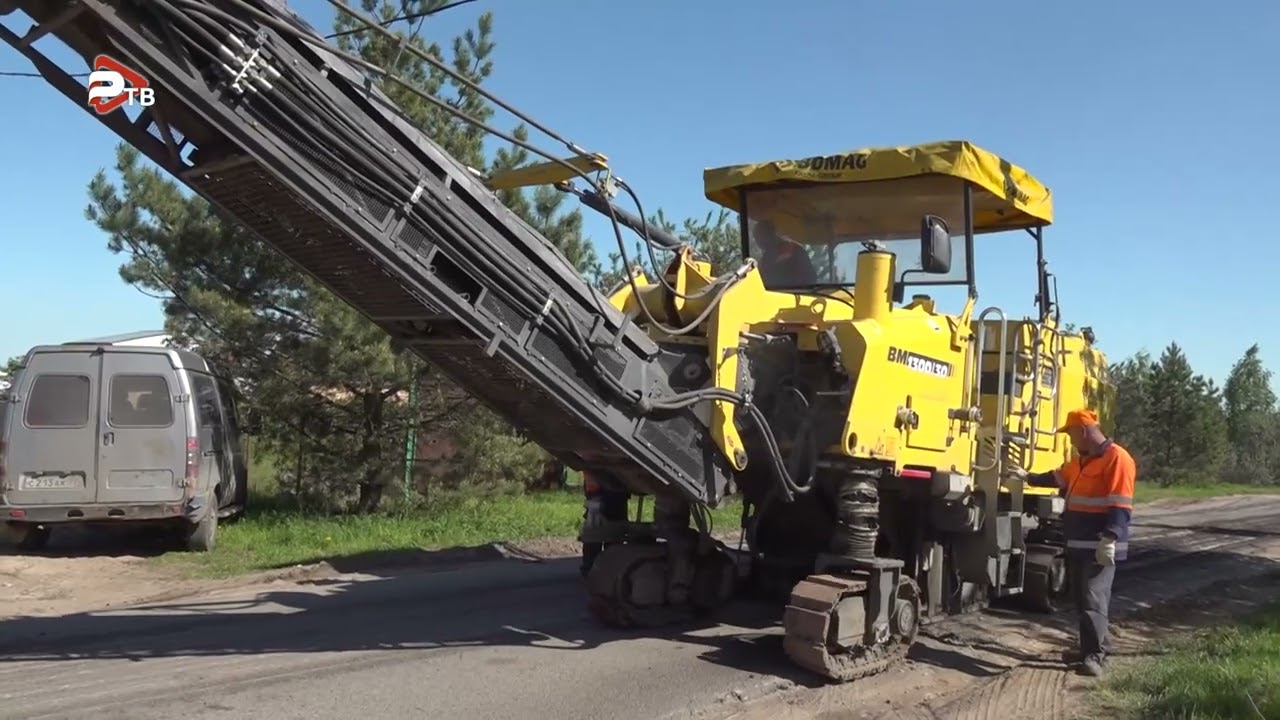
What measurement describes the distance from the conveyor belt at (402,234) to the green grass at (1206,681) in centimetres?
273

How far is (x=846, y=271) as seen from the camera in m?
8.10

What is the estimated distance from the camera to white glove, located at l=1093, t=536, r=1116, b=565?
23.0 ft

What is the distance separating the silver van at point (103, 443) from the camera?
10.7 metres

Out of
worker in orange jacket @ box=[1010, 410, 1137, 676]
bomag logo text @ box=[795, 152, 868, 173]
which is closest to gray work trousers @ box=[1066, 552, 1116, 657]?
worker in orange jacket @ box=[1010, 410, 1137, 676]

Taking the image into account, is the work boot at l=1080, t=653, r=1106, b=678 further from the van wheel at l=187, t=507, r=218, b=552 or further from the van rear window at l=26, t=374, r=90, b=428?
the van rear window at l=26, t=374, r=90, b=428

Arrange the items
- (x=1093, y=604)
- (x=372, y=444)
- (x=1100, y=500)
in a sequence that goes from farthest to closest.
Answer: (x=372, y=444) < (x=1100, y=500) < (x=1093, y=604)

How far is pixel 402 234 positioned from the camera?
527 centimetres

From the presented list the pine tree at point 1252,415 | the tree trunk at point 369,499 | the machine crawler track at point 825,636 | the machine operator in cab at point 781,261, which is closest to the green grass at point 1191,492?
the pine tree at point 1252,415

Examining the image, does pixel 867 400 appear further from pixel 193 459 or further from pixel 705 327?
pixel 193 459

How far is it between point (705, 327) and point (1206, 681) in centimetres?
354

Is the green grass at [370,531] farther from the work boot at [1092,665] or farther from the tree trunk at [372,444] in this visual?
the work boot at [1092,665]

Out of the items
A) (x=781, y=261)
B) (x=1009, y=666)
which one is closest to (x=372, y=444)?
(x=781, y=261)

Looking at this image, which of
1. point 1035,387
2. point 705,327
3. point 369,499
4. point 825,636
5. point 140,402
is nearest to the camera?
point 825,636

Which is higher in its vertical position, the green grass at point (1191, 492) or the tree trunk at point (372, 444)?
the tree trunk at point (372, 444)
